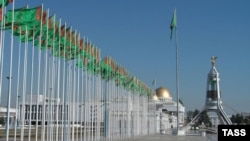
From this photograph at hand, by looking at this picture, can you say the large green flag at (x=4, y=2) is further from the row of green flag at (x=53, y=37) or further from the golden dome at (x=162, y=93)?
the golden dome at (x=162, y=93)

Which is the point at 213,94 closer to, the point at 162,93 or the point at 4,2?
the point at 162,93

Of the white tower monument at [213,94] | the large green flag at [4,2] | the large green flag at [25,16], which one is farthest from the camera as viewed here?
the white tower monument at [213,94]

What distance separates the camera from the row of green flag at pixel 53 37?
19.1 metres

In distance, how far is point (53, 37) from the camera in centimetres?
2244

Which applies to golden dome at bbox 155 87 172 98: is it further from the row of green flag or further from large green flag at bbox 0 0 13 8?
large green flag at bbox 0 0 13 8

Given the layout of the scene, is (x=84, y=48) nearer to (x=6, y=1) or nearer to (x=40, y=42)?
(x=40, y=42)

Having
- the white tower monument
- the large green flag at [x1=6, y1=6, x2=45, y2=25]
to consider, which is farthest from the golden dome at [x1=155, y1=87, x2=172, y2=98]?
the large green flag at [x1=6, y1=6, x2=45, y2=25]

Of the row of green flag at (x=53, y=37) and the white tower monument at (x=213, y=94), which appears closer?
the row of green flag at (x=53, y=37)

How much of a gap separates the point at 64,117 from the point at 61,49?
413 cm

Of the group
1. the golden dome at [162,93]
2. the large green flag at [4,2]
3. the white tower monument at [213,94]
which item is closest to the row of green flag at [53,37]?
the large green flag at [4,2]

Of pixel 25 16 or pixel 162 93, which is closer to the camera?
pixel 25 16

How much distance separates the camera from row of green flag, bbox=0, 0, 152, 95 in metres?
19.1

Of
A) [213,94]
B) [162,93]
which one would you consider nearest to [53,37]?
[213,94]

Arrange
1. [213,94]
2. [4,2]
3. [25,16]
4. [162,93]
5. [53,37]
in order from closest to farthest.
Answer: [4,2], [25,16], [53,37], [213,94], [162,93]
